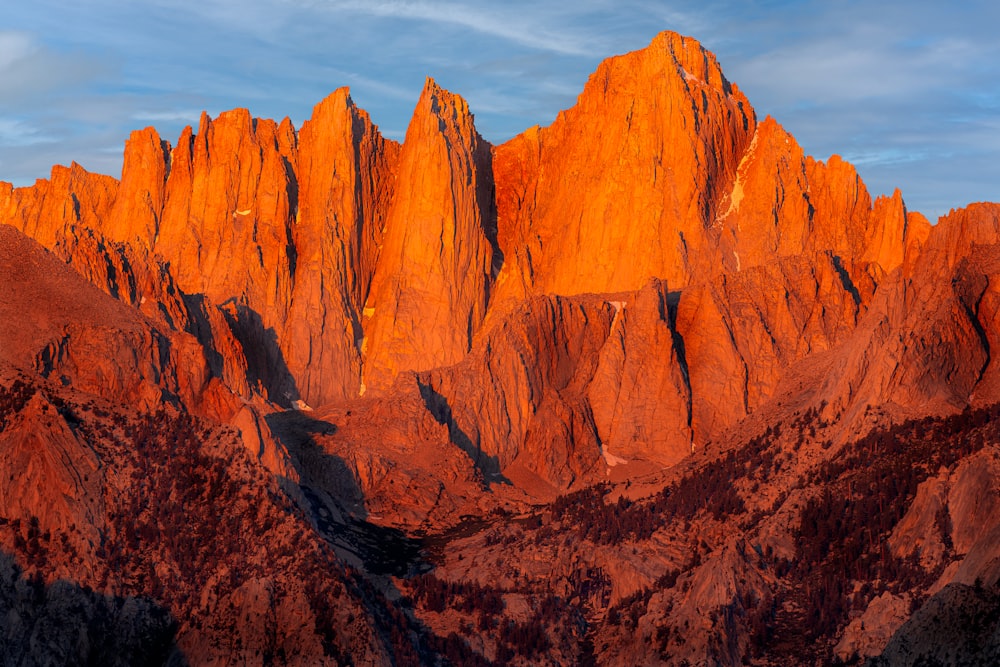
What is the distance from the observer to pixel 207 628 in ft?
357

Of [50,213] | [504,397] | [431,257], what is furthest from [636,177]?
[50,213]

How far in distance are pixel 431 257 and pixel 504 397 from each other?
73.4 ft

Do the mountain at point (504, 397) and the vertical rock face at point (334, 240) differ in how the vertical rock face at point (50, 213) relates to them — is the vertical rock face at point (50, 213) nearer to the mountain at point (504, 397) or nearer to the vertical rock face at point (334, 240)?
the mountain at point (504, 397)

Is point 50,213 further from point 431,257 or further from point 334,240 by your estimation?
point 431,257

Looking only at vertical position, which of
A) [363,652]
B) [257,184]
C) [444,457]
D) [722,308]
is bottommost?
[363,652]

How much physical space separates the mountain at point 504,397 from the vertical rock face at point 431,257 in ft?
1.01

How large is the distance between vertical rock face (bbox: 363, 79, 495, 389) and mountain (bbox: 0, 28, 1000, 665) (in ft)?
1.01

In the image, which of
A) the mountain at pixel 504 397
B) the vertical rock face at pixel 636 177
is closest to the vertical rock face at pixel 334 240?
the mountain at pixel 504 397

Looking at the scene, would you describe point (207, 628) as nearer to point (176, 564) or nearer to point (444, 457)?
point (176, 564)

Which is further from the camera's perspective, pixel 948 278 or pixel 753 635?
pixel 948 278

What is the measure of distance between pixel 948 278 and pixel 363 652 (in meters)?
41.2

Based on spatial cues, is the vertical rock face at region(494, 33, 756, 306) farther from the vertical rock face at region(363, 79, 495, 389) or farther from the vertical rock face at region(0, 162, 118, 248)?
the vertical rock face at region(0, 162, 118, 248)

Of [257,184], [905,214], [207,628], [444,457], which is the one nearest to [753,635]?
[207,628]

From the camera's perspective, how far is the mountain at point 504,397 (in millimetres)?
109250
